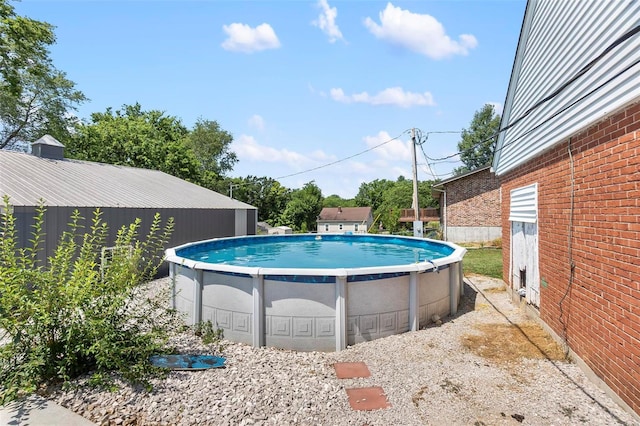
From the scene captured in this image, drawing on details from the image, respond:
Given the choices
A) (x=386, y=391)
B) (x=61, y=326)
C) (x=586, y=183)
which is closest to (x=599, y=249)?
(x=586, y=183)

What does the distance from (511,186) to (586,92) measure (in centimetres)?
474

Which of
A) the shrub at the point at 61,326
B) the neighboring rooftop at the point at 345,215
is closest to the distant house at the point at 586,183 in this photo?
the shrub at the point at 61,326

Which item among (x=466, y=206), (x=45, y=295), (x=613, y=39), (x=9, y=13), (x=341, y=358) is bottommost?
(x=341, y=358)

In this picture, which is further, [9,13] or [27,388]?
[9,13]

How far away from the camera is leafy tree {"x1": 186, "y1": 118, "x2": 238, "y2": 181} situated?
44906 mm

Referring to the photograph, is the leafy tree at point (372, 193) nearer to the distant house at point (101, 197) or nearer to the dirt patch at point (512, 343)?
the distant house at point (101, 197)

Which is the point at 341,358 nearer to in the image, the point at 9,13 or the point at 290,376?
the point at 290,376

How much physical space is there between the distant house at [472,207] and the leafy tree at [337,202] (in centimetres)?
5059

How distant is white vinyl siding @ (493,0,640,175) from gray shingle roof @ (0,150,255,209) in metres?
12.1

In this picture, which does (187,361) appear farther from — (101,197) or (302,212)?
(302,212)

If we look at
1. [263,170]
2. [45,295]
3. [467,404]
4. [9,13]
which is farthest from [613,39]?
[263,170]

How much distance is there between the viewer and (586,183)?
489 cm

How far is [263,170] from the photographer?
46781mm

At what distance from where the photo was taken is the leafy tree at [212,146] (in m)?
44.9
